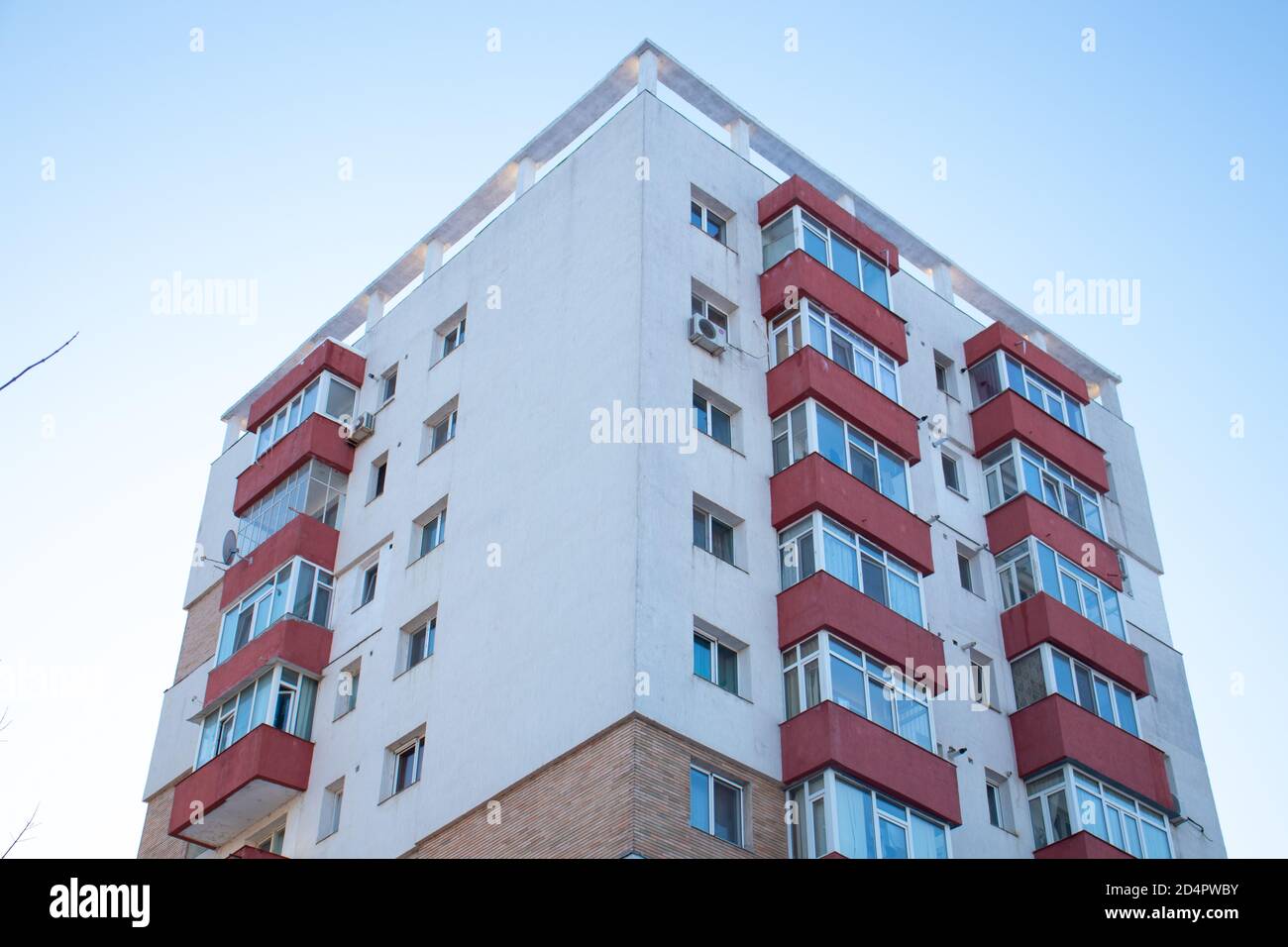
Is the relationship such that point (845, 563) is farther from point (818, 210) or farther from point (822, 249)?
point (818, 210)

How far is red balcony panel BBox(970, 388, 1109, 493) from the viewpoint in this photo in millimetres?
35625

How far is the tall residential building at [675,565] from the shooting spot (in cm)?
2639

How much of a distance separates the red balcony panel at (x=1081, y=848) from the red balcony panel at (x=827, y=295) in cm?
1056

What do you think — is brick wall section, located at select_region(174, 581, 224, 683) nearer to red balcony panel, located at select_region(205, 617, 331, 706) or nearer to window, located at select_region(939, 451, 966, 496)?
red balcony panel, located at select_region(205, 617, 331, 706)

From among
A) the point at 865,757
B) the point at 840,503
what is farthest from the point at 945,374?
the point at 865,757

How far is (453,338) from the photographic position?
120 feet

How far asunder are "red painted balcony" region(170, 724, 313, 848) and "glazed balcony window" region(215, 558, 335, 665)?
2.96m

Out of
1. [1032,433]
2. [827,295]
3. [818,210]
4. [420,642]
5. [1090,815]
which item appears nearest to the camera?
[1090,815]

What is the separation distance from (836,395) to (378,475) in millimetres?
11008

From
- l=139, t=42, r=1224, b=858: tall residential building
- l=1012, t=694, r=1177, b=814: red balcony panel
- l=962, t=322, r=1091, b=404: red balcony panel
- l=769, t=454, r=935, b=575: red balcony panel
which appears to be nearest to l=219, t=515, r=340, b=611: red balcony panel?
l=139, t=42, r=1224, b=858: tall residential building

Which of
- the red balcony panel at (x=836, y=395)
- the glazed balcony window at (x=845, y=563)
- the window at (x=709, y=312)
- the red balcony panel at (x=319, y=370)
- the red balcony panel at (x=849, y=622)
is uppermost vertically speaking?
the red balcony panel at (x=319, y=370)

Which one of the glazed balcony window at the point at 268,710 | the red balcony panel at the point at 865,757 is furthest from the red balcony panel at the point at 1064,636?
the glazed balcony window at the point at 268,710

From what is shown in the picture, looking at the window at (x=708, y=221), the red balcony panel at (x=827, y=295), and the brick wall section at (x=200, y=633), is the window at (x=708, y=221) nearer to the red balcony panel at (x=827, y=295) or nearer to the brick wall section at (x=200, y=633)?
the red balcony panel at (x=827, y=295)
